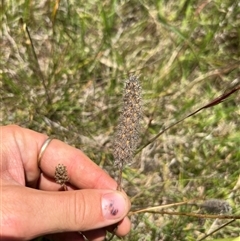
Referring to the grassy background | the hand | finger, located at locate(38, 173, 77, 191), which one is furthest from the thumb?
the grassy background

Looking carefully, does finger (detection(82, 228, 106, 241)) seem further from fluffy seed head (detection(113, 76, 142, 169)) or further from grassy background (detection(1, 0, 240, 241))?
fluffy seed head (detection(113, 76, 142, 169))

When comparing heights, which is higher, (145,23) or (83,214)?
(145,23)

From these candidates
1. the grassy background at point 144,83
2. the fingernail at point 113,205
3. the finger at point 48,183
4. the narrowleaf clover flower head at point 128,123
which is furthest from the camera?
the grassy background at point 144,83

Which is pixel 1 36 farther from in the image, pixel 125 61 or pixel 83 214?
pixel 83 214

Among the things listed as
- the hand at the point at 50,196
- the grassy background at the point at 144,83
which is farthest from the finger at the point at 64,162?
the grassy background at the point at 144,83

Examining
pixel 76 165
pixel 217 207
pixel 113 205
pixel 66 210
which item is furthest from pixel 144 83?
pixel 66 210

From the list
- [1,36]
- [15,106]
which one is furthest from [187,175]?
[1,36]

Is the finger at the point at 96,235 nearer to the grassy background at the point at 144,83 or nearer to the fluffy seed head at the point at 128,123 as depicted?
the grassy background at the point at 144,83
